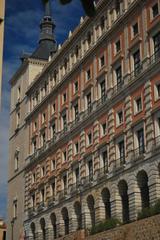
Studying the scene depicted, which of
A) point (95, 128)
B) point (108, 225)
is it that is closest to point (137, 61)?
point (95, 128)

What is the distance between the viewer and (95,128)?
44.5 meters

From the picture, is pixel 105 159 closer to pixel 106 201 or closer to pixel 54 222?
pixel 106 201

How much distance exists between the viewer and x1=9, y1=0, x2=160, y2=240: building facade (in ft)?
123

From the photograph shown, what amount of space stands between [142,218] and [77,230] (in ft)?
36.1

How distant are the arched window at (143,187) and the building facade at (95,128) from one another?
7 cm

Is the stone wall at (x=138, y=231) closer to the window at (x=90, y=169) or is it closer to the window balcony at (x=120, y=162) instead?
the window balcony at (x=120, y=162)

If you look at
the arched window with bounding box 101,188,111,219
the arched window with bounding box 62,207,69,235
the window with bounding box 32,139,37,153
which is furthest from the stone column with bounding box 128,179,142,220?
the window with bounding box 32,139,37,153

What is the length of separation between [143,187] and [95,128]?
8.48 meters

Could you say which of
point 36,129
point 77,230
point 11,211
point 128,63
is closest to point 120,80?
point 128,63

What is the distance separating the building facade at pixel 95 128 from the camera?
37562 millimetres

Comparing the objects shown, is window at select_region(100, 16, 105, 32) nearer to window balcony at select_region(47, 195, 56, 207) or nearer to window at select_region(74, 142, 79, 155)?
window at select_region(74, 142, 79, 155)

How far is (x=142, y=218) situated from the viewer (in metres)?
33.3

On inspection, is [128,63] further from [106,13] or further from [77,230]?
[77,230]

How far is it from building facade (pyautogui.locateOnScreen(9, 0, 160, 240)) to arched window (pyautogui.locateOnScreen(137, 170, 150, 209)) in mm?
71
